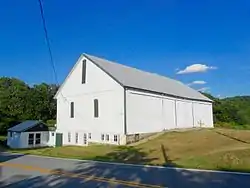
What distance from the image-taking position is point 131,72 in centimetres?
3912

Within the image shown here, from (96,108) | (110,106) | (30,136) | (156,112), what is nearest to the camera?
(110,106)

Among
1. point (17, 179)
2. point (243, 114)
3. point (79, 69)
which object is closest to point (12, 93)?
point (79, 69)

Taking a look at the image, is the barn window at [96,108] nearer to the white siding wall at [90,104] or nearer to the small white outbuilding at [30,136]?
the white siding wall at [90,104]

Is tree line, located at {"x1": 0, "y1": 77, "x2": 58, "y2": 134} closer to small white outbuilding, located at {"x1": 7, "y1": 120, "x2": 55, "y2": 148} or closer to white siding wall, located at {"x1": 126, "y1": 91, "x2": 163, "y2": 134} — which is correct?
small white outbuilding, located at {"x1": 7, "y1": 120, "x2": 55, "y2": 148}

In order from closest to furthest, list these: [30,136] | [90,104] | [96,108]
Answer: [96,108]
[90,104]
[30,136]

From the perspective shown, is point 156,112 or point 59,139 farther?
point 59,139

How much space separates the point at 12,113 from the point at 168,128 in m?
36.1

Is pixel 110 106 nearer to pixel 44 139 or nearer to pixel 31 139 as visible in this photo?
pixel 31 139

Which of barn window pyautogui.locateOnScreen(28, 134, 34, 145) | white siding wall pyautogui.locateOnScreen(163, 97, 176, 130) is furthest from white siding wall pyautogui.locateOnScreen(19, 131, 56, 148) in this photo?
white siding wall pyautogui.locateOnScreen(163, 97, 176, 130)

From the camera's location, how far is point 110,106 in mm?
31281

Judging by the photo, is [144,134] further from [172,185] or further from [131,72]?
[172,185]

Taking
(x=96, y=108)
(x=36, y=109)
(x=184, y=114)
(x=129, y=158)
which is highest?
(x=36, y=109)

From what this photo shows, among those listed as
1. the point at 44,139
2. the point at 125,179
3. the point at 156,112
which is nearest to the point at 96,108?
the point at 156,112

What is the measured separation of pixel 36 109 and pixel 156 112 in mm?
38430
